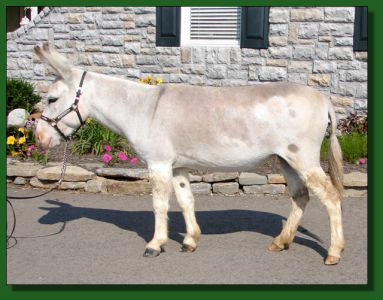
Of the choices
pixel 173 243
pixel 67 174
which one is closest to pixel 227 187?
pixel 173 243

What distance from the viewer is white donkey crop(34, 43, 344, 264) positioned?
5273mm

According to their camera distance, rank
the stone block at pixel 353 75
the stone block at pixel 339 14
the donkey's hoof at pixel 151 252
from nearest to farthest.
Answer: the donkey's hoof at pixel 151 252 → the stone block at pixel 339 14 → the stone block at pixel 353 75

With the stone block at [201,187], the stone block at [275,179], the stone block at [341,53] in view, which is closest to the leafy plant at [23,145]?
the stone block at [201,187]

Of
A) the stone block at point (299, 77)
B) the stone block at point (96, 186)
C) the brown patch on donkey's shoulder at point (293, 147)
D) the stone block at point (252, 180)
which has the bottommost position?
the stone block at point (96, 186)

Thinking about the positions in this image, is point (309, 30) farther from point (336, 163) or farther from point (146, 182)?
point (336, 163)

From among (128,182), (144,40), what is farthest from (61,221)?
(144,40)

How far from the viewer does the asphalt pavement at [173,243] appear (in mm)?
5215

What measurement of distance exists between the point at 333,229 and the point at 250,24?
6.31 metres

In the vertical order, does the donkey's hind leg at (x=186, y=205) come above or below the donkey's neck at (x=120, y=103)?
below

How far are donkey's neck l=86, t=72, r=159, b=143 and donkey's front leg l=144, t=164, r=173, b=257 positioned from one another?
419mm

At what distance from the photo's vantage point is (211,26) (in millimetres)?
11391

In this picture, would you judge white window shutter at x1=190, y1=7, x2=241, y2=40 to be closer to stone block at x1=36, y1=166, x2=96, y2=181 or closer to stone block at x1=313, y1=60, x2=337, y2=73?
stone block at x1=313, y1=60, x2=337, y2=73

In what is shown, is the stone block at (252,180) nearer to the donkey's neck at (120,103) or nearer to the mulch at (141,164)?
the mulch at (141,164)

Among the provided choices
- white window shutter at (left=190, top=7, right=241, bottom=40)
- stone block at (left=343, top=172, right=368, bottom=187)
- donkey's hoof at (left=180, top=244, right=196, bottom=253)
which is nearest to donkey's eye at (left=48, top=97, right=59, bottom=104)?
donkey's hoof at (left=180, top=244, right=196, bottom=253)
